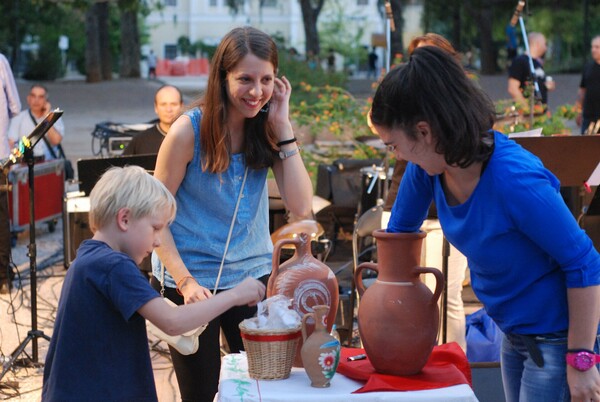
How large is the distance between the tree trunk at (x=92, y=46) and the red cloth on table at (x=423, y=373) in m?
31.3

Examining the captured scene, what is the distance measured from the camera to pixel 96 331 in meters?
A: 2.46

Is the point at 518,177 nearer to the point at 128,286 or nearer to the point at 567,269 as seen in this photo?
the point at 567,269

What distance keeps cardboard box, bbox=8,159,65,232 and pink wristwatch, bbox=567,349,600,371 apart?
654 centimetres

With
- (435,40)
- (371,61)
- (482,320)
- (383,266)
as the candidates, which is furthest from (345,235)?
(371,61)

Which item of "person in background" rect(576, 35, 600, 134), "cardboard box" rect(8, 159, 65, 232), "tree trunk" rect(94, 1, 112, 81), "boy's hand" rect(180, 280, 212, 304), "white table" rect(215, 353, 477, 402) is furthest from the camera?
"tree trunk" rect(94, 1, 112, 81)

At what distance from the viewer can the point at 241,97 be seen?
9.58 feet

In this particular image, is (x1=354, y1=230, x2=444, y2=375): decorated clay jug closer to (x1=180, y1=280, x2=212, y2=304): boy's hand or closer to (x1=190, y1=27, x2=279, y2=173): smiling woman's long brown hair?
(x1=180, y1=280, x2=212, y2=304): boy's hand

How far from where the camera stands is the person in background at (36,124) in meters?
9.05

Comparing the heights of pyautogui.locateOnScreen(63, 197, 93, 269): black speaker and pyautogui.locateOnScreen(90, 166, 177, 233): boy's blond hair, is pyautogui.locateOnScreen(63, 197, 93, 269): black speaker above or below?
below

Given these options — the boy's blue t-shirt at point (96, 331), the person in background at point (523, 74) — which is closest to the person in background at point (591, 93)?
the person in background at point (523, 74)

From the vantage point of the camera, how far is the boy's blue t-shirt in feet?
7.97

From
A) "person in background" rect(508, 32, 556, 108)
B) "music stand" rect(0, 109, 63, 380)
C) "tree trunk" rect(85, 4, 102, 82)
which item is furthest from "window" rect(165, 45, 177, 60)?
"music stand" rect(0, 109, 63, 380)

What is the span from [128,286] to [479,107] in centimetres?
97

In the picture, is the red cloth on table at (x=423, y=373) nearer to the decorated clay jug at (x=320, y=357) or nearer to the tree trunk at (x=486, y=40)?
the decorated clay jug at (x=320, y=357)
